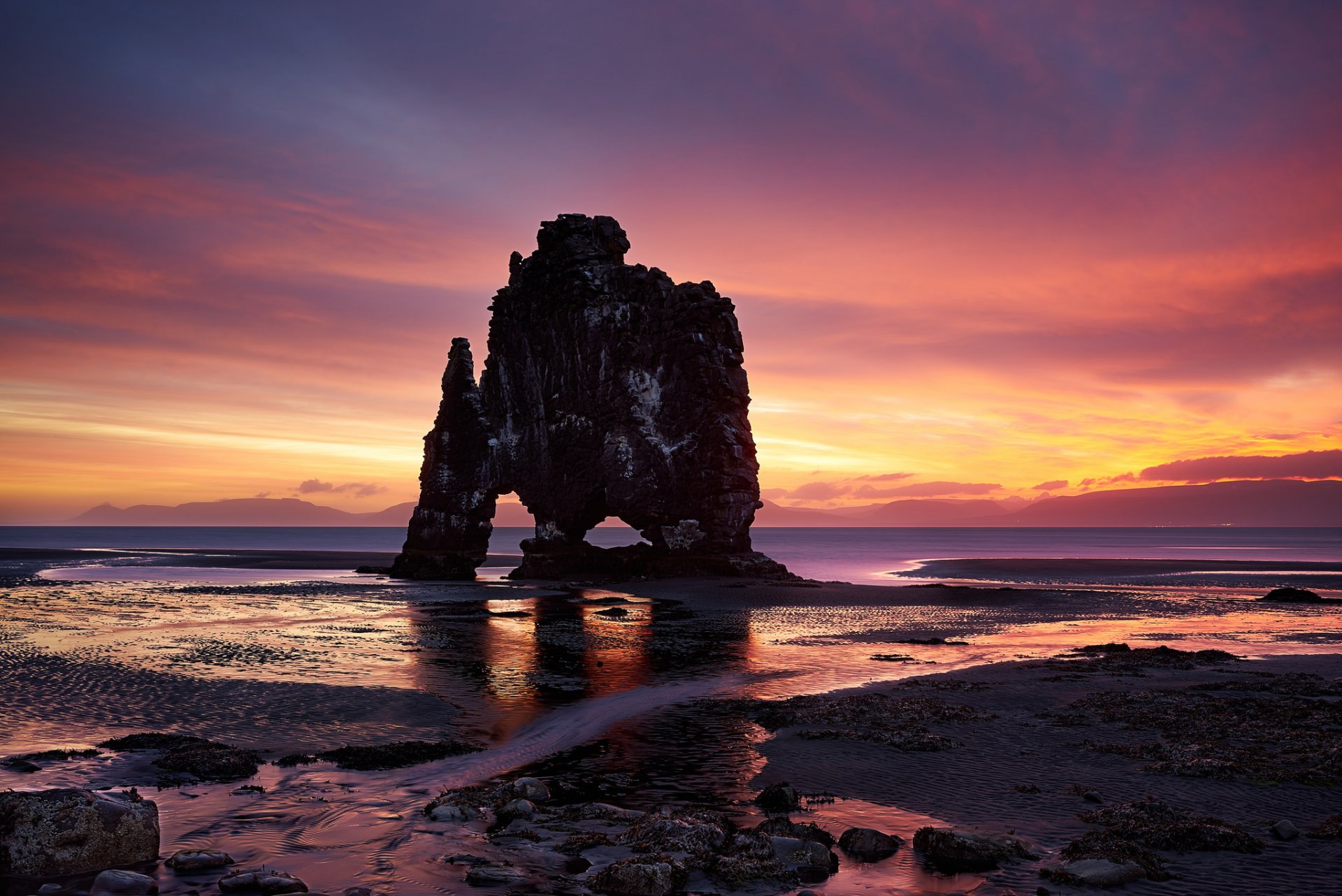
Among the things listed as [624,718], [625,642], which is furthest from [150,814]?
[625,642]

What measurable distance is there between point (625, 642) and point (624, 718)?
13292mm

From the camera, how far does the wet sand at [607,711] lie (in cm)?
1060

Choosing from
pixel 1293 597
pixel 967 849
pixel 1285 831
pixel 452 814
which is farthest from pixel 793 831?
pixel 1293 597

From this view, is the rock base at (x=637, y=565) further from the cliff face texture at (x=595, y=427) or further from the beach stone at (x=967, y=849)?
the beach stone at (x=967, y=849)

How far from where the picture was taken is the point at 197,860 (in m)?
9.58

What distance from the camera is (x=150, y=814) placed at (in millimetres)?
10031

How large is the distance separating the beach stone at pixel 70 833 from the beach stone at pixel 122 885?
0.54 metres

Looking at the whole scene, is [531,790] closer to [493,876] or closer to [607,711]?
[493,876]

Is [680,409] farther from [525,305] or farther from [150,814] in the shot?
[150,814]

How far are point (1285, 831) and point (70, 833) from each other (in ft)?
47.4

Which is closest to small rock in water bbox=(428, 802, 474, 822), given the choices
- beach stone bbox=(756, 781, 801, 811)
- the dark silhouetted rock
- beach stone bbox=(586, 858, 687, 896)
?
beach stone bbox=(586, 858, 687, 896)

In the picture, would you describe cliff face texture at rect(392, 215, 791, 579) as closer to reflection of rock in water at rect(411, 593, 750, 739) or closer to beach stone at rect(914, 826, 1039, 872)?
reflection of rock in water at rect(411, 593, 750, 739)

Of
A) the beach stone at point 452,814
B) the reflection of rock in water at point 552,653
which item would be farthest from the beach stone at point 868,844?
the reflection of rock in water at point 552,653

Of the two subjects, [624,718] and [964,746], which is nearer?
[964,746]
